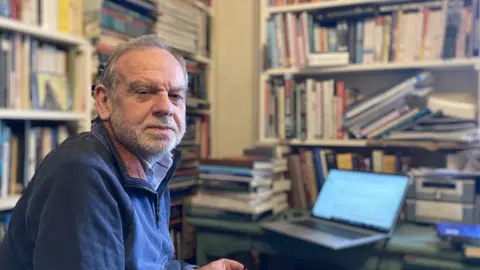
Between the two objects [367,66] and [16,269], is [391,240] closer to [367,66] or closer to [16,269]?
[367,66]

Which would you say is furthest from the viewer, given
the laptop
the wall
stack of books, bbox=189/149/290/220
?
the wall

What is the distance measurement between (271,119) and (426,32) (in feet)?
2.58

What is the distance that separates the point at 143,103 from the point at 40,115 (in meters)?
0.66

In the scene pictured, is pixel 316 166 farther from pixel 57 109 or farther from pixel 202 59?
pixel 57 109

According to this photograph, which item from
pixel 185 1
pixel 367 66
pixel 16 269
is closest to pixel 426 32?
pixel 367 66

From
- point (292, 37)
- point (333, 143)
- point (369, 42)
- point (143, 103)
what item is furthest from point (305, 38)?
point (143, 103)

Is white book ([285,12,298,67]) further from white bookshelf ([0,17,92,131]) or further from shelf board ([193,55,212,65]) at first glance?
white bookshelf ([0,17,92,131])

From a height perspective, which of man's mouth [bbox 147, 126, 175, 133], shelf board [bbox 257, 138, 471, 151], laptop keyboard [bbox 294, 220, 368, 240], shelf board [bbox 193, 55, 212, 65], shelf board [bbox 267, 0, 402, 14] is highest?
shelf board [bbox 267, 0, 402, 14]

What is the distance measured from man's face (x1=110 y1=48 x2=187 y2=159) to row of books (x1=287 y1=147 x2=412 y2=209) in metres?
1.07

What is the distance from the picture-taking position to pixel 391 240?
1482mm

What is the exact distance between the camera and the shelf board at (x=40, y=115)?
1.38 m

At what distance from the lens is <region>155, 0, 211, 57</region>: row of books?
1928 mm

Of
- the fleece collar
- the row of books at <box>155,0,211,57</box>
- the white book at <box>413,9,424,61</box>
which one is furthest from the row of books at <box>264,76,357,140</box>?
the fleece collar

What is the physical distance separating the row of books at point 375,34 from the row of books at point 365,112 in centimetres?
12
